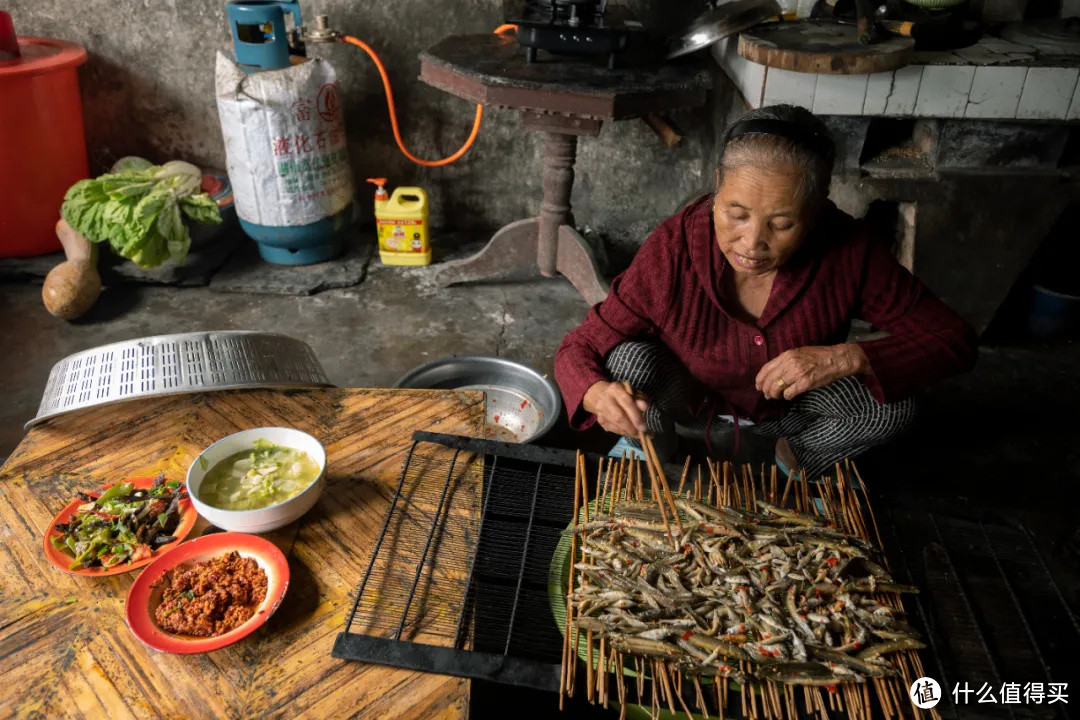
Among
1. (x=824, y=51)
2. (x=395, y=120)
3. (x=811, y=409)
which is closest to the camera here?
(x=811, y=409)

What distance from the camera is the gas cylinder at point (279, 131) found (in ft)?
12.9

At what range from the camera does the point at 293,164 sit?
13.5 feet

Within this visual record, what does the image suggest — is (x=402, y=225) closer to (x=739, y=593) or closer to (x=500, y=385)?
(x=500, y=385)

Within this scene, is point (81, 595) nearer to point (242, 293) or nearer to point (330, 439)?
point (330, 439)

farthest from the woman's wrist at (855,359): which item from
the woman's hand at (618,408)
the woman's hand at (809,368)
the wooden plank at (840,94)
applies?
the wooden plank at (840,94)

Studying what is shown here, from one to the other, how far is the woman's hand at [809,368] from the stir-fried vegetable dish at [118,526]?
163 centimetres

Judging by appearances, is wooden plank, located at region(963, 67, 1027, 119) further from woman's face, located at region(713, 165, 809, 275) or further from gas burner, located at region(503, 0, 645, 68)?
woman's face, located at region(713, 165, 809, 275)

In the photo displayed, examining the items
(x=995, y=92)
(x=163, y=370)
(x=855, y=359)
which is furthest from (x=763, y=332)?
(x=995, y=92)

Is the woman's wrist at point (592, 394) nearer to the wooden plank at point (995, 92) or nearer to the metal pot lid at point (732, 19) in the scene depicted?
the metal pot lid at point (732, 19)

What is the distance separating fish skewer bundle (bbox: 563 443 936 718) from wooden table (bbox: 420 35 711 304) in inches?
74.8

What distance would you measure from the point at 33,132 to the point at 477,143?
2.45 meters

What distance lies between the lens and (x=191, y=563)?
1652 millimetres

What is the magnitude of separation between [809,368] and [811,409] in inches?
14.4

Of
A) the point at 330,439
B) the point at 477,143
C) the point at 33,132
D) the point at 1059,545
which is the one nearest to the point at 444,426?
the point at 330,439
